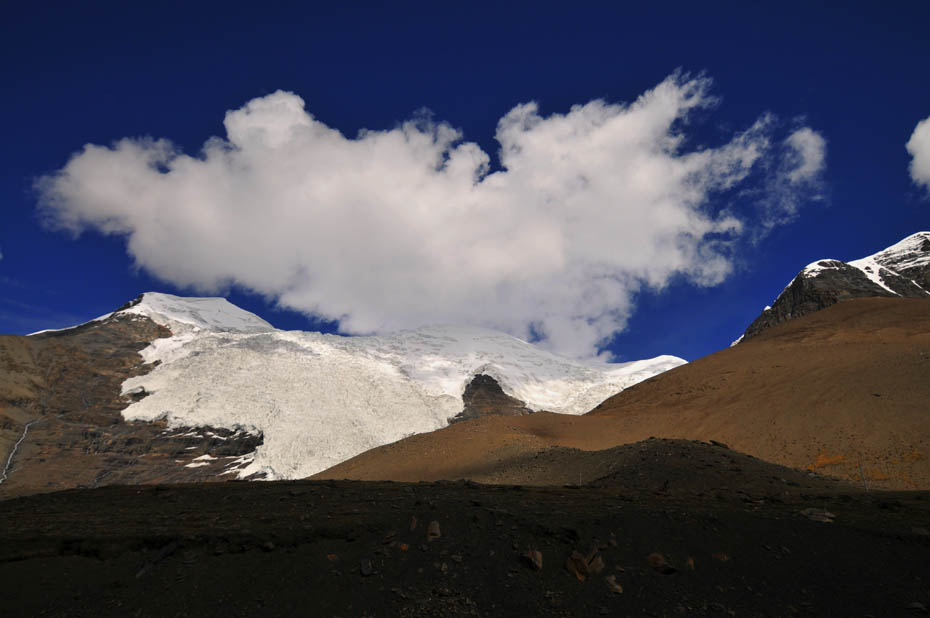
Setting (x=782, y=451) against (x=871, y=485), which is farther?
(x=782, y=451)

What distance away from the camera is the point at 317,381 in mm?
73812

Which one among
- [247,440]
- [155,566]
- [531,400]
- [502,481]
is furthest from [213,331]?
A: [155,566]

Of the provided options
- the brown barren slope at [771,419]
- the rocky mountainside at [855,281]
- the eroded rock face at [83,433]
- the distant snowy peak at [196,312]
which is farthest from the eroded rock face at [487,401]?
the distant snowy peak at [196,312]

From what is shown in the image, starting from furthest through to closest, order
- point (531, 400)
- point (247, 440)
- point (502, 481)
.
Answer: point (531, 400) → point (247, 440) → point (502, 481)

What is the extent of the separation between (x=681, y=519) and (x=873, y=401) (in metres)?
16.5

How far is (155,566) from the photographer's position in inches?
276

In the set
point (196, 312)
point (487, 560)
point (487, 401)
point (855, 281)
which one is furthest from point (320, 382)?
point (487, 560)

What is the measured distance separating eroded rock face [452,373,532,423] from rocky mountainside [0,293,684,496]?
10.9 inches

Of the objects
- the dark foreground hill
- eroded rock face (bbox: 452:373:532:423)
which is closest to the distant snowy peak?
eroded rock face (bbox: 452:373:532:423)

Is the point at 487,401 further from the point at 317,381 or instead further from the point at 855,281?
the point at 855,281

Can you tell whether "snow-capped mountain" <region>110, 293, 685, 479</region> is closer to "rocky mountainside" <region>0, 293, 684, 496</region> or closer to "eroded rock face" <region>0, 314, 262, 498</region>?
"rocky mountainside" <region>0, 293, 684, 496</region>

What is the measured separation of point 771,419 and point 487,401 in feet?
202

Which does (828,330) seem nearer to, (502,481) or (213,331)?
(502,481)

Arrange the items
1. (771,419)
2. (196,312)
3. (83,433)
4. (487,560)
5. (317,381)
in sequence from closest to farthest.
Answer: (487,560) < (771,419) < (83,433) < (317,381) < (196,312)
